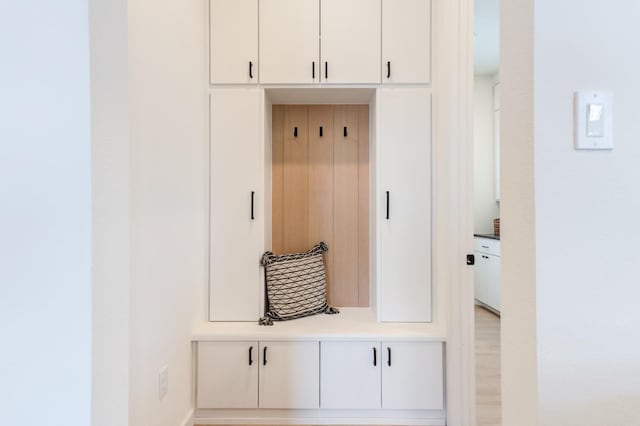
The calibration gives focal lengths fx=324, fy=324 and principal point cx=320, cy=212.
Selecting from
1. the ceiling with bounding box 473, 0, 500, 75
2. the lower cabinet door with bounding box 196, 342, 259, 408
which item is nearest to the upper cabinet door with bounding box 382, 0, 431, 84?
the ceiling with bounding box 473, 0, 500, 75

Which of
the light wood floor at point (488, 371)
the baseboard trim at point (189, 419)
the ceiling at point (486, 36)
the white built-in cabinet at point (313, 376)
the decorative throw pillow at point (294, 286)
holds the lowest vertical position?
the light wood floor at point (488, 371)

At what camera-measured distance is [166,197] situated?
1529mm

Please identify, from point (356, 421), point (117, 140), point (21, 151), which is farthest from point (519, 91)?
point (356, 421)

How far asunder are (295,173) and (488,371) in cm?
208

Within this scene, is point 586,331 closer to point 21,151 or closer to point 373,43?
point 21,151

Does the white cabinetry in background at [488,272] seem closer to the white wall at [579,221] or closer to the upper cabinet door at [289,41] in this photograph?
the upper cabinet door at [289,41]

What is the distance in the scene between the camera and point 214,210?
79.8 inches

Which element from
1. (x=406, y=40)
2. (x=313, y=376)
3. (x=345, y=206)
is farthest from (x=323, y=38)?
(x=313, y=376)

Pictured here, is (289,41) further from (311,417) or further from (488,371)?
(488,371)

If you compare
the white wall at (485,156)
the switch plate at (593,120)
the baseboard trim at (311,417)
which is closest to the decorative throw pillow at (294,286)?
the baseboard trim at (311,417)

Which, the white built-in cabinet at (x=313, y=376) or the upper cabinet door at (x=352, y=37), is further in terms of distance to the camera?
the upper cabinet door at (x=352, y=37)

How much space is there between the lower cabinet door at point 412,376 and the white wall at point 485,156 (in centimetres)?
283

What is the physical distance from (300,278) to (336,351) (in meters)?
0.52

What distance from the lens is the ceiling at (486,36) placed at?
281 cm
